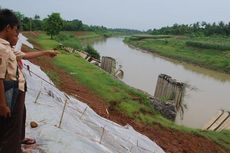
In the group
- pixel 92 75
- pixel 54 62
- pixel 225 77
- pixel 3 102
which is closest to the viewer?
pixel 3 102

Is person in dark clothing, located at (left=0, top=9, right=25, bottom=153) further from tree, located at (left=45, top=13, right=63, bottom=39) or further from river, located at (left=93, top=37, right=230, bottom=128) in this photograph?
tree, located at (left=45, top=13, right=63, bottom=39)

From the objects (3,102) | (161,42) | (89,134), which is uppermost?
(3,102)

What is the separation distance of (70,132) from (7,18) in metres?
2.41

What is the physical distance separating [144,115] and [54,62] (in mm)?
8716

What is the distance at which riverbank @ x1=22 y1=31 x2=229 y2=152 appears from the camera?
11188mm

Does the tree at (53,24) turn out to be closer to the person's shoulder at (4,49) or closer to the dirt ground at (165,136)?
the dirt ground at (165,136)

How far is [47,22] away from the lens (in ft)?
137

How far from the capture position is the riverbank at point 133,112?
36.7 ft

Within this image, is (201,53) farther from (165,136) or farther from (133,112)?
(165,136)

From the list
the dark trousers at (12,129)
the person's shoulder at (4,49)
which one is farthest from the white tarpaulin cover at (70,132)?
the person's shoulder at (4,49)

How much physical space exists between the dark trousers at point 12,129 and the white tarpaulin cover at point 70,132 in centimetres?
79

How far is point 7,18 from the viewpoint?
404 centimetres

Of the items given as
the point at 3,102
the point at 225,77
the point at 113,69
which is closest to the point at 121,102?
the point at 3,102

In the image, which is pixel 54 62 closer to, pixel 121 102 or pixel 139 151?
pixel 121 102
